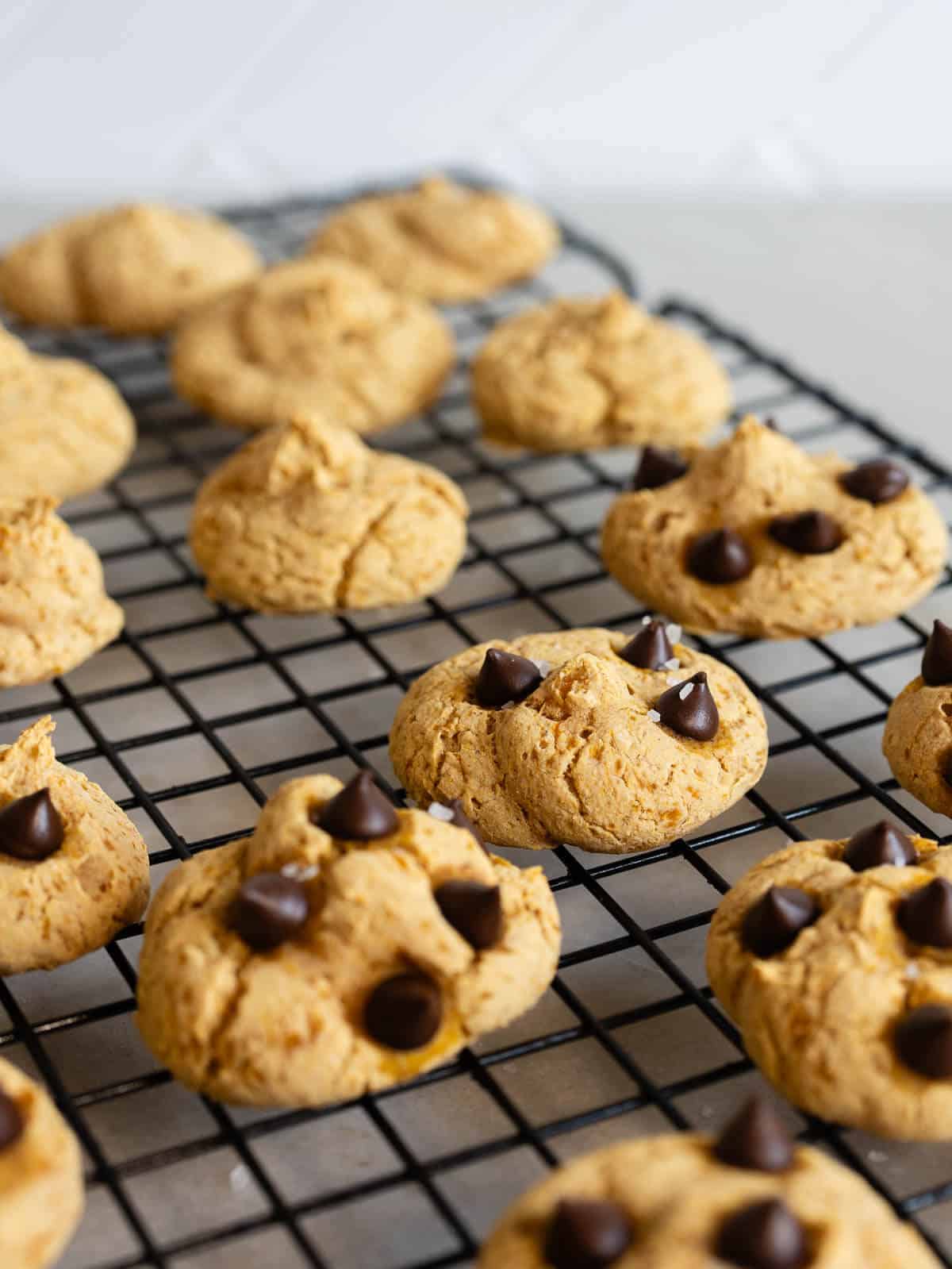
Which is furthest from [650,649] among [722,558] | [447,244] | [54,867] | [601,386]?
[447,244]

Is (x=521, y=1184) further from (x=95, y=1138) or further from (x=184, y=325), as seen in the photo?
(x=184, y=325)

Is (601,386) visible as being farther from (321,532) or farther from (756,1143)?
(756,1143)

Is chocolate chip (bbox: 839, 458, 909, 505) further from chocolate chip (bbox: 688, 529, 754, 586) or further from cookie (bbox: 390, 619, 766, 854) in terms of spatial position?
cookie (bbox: 390, 619, 766, 854)

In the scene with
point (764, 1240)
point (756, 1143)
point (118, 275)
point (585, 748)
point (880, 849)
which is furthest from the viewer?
point (118, 275)

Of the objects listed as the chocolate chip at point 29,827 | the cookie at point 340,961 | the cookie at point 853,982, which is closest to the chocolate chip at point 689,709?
the cookie at point 853,982

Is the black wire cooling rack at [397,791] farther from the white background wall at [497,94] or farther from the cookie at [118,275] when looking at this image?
the white background wall at [497,94]

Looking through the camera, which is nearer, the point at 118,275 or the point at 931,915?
the point at 931,915

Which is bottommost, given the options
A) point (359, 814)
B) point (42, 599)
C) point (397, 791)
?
point (397, 791)

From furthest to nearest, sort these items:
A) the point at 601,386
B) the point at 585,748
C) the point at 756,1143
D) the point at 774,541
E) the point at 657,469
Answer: the point at 601,386 → the point at 657,469 → the point at 774,541 → the point at 585,748 → the point at 756,1143

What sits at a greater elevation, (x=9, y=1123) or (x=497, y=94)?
(x=9, y=1123)
